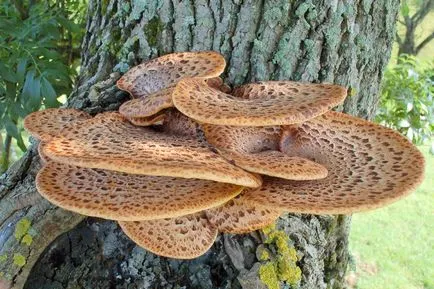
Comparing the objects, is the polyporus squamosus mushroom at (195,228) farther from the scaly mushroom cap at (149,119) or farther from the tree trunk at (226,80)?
the scaly mushroom cap at (149,119)

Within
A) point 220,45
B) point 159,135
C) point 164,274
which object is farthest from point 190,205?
point 220,45

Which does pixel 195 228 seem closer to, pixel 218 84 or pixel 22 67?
pixel 218 84

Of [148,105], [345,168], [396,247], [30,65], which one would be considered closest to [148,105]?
[148,105]

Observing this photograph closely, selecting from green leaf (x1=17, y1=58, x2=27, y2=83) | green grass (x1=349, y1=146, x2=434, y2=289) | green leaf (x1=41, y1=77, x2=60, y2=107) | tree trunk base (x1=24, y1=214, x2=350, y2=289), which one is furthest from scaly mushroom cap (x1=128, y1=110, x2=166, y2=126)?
green grass (x1=349, y1=146, x2=434, y2=289)

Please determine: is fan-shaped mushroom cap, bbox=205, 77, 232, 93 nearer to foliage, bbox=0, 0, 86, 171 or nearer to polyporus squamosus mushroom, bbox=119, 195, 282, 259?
polyporus squamosus mushroom, bbox=119, 195, 282, 259

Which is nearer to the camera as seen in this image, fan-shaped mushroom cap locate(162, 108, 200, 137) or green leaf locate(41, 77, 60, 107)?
fan-shaped mushroom cap locate(162, 108, 200, 137)

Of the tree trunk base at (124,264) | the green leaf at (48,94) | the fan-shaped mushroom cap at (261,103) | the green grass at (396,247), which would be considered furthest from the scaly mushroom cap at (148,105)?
the green grass at (396,247)
